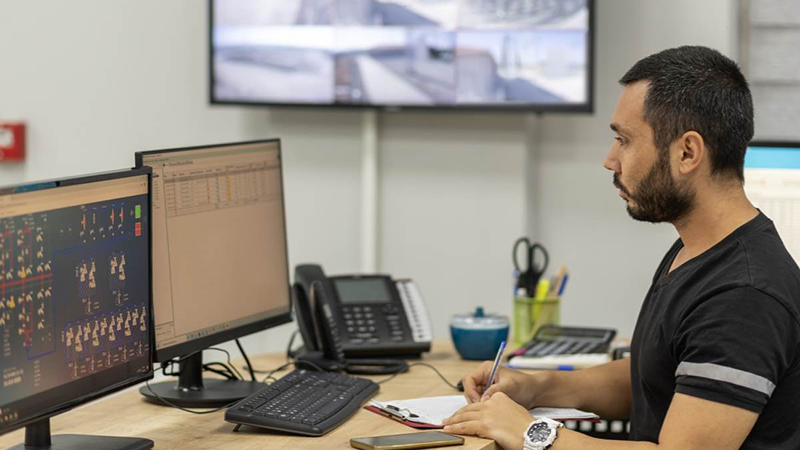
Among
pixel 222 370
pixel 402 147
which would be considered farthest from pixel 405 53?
pixel 222 370

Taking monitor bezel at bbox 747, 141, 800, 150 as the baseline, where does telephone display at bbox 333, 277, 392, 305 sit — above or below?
below

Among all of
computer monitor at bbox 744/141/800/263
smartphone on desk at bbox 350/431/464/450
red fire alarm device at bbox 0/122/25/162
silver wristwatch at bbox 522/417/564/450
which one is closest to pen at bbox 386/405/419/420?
smartphone on desk at bbox 350/431/464/450

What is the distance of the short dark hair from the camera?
169cm

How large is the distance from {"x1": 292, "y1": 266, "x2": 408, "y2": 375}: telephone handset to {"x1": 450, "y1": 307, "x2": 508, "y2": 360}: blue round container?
166 millimetres

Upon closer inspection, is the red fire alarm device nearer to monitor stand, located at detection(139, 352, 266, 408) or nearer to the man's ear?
monitor stand, located at detection(139, 352, 266, 408)

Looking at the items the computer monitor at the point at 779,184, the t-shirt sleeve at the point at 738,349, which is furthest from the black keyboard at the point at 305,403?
the computer monitor at the point at 779,184

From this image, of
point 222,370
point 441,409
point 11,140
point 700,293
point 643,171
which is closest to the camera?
point 700,293

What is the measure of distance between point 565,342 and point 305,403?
842 mm

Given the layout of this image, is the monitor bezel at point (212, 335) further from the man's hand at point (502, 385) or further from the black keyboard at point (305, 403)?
the man's hand at point (502, 385)

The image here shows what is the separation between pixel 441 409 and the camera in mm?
1966

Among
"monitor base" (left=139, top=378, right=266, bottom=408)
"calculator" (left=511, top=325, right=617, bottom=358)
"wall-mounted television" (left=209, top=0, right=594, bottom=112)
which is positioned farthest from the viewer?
"wall-mounted television" (left=209, top=0, right=594, bottom=112)

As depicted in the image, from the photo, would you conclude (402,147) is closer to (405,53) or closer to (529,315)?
(405,53)

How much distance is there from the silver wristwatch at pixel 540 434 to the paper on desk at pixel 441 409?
0.20 meters

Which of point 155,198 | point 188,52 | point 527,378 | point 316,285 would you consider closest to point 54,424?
point 155,198
